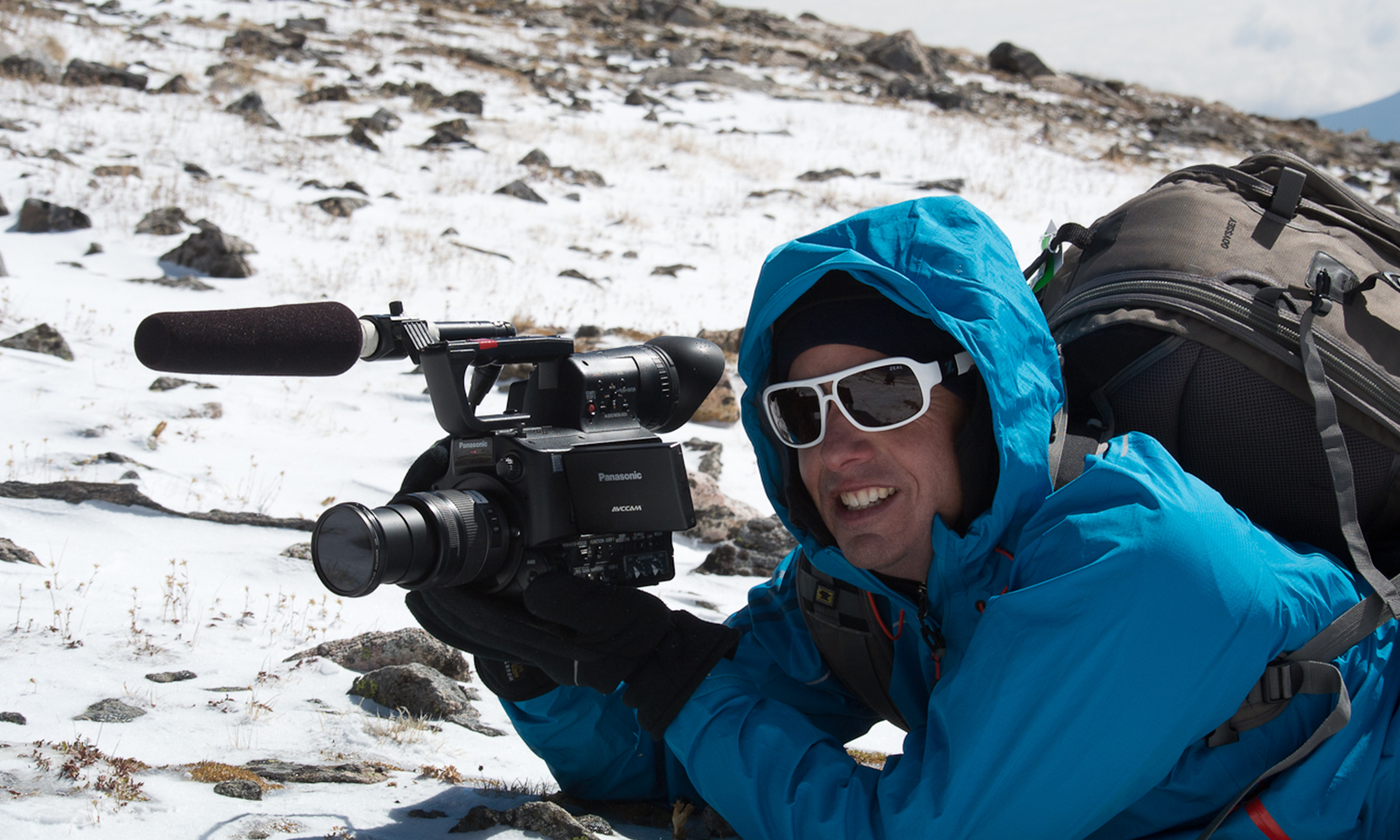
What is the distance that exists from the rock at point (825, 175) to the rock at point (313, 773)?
1555 cm

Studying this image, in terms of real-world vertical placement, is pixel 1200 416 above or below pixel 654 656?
above

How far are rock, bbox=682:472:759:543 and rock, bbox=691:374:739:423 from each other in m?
1.53

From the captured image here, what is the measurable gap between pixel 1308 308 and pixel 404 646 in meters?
2.74

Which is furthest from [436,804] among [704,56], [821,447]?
[704,56]

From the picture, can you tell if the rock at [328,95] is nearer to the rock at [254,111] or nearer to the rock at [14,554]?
the rock at [254,111]

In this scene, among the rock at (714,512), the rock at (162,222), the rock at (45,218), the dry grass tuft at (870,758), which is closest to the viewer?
the dry grass tuft at (870,758)

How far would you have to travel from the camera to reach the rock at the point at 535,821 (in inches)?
96.0

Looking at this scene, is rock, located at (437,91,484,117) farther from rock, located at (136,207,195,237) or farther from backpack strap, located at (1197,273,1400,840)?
backpack strap, located at (1197,273,1400,840)

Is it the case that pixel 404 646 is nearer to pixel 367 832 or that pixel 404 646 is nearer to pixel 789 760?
pixel 367 832

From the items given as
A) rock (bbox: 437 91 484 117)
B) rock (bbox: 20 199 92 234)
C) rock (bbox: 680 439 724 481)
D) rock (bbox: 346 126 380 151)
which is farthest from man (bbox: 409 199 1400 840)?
rock (bbox: 437 91 484 117)

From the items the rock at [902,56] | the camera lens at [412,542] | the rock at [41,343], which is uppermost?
the rock at [902,56]

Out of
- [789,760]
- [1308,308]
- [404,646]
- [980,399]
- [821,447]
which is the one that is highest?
[1308,308]

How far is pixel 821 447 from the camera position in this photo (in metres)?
2.34

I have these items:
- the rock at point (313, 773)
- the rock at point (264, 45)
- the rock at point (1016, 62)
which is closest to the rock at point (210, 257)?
the rock at point (313, 773)
